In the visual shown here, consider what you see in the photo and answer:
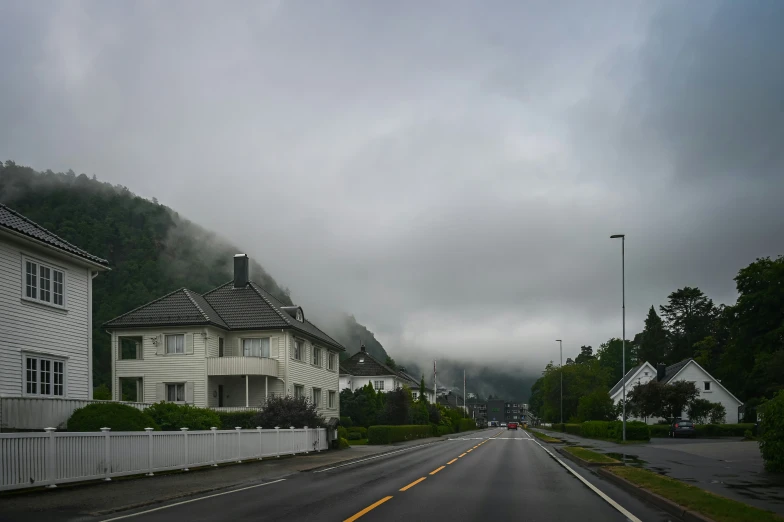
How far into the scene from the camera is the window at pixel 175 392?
4244 cm

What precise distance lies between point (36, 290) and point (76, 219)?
62207 mm

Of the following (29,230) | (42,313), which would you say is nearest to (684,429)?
(42,313)

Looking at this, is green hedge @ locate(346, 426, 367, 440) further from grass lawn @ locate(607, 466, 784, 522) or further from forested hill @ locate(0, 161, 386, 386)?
grass lawn @ locate(607, 466, 784, 522)

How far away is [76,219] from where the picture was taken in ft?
264

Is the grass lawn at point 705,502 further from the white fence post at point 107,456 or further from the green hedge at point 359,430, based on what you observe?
the green hedge at point 359,430

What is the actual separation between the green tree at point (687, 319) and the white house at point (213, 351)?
280 ft

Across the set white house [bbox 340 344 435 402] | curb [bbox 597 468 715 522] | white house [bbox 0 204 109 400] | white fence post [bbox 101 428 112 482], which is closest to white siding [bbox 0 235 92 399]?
white house [bbox 0 204 109 400]

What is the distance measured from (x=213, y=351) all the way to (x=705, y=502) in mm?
35429

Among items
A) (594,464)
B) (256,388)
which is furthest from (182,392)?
(594,464)

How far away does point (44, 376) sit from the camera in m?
23.8

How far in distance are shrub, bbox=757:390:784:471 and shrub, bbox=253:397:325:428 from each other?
18.8 meters

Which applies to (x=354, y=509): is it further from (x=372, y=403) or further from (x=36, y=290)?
(x=372, y=403)

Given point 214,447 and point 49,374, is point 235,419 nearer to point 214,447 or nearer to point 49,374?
point 49,374

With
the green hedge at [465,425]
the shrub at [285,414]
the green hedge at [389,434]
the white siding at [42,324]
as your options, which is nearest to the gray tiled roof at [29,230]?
the white siding at [42,324]
